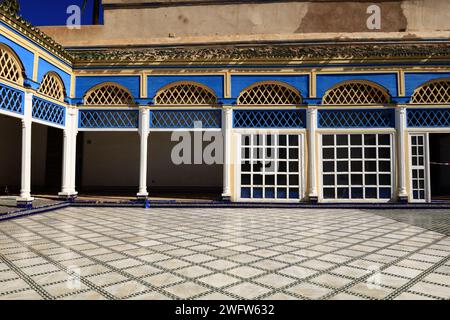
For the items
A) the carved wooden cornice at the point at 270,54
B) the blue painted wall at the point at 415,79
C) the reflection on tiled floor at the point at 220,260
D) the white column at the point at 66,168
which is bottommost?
the reflection on tiled floor at the point at 220,260

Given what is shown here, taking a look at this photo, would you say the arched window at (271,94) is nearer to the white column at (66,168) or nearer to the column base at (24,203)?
the white column at (66,168)

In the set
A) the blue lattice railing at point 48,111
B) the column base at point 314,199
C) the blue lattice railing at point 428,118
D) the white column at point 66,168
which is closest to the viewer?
the blue lattice railing at point 48,111

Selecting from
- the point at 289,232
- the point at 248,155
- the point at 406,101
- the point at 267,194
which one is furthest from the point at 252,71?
the point at 289,232

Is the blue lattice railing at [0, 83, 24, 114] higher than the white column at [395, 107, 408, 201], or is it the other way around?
the blue lattice railing at [0, 83, 24, 114]

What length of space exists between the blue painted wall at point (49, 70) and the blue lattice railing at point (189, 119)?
2259mm

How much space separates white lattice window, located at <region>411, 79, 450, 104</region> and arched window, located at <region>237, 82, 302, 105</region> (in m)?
2.74

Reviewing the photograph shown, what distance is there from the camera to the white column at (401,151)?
7.41 metres

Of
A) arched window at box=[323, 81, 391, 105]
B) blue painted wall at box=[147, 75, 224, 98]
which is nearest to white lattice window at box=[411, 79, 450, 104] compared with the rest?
arched window at box=[323, 81, 391, 105]

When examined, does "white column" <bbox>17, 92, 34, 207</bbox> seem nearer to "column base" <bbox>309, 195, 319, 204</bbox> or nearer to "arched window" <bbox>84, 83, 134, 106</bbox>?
"arched window" <bbox>84, 83, 134, 106</bbox>

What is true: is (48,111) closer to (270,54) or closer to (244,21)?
(270,54)

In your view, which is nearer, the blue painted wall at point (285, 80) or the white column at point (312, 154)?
the white column at point (312, 154)

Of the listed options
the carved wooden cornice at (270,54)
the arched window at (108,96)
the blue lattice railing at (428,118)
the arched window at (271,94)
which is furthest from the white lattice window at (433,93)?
the arched window at (108,96)

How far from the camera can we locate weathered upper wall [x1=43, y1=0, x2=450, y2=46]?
389 inches

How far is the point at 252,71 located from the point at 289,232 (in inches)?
174
